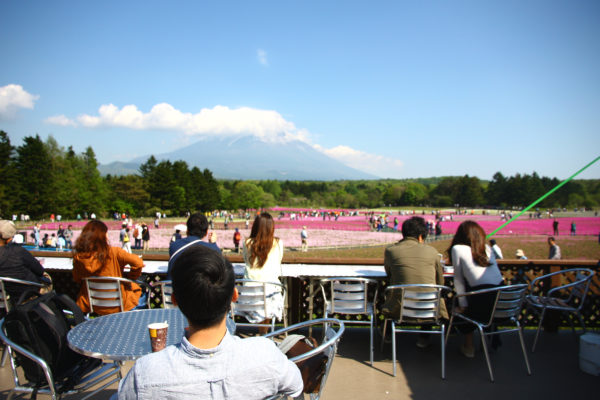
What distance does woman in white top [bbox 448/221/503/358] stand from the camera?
12.9 feet

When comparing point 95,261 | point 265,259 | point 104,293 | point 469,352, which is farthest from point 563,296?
point 95,261

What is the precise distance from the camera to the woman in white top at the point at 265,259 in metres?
4.13

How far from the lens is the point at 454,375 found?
3812 mm

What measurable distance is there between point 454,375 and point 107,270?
3568mm

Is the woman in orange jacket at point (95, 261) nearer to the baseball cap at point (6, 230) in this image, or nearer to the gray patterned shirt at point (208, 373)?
the baseball cap at point (6, 230)

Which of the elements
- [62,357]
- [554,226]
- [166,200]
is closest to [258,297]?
[62,357]

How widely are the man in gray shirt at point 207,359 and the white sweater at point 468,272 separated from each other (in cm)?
300

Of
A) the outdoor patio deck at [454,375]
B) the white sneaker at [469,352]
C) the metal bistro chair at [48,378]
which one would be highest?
the metal bistro chair at [48,378]

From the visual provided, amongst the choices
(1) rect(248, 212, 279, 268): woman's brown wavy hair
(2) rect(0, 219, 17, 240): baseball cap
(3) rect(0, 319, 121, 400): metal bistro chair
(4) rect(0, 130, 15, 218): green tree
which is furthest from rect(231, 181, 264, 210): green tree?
(3) rect(0, 319, 121, 400): metal bistro chair

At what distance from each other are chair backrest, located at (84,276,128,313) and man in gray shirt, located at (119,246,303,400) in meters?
2.54

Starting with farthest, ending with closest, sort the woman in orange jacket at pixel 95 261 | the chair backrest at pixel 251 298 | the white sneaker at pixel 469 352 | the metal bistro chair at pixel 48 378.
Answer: the white sneaker at pixel 469 352, the chair backrest at pixel 251 298, the woman in orange jacket at pixel 95 261, the metal bistro chair at pixel 48 378

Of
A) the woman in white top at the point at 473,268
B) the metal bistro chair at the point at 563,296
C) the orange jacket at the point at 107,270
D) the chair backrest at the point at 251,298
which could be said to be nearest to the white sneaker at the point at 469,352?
the woman in white top at the point at 473,268

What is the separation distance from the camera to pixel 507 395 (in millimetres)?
3412

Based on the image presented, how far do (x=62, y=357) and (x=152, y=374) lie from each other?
61.0 inches
